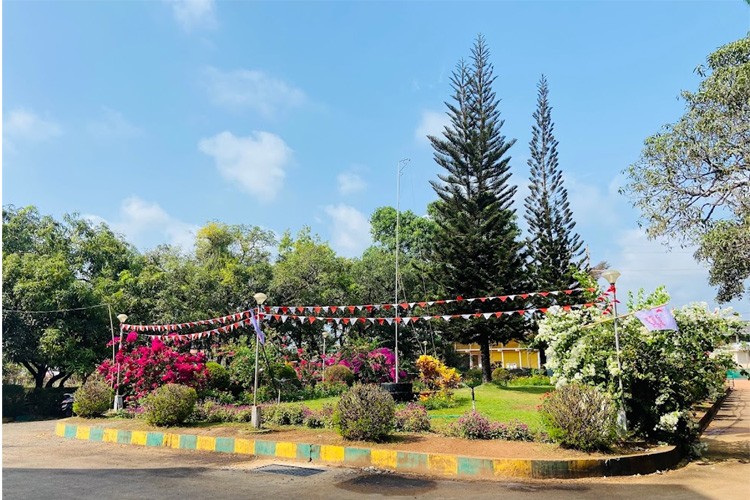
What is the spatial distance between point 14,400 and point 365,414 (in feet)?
56.9

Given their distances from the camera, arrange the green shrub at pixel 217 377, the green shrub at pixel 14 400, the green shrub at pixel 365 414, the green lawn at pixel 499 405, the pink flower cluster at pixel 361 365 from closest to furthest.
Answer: the green shrub at pixel 365 414
the green lawn at pixel 499 405
the green shrub at pixel 217 377
the pink flower cluster at pixel 361 365
the green shrub at pixel 14 400

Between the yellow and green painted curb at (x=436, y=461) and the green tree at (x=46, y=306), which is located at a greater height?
the green tree at (x=46, y=306)

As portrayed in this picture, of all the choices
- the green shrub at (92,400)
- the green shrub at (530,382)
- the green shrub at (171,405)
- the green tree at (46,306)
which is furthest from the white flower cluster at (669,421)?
the green tree at (46,306)

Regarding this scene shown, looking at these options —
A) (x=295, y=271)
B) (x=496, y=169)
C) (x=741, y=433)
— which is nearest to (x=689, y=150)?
(x=741, y=433)

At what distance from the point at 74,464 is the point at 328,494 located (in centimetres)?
383

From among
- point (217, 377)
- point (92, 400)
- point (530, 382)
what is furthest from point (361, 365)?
point (92, 400)

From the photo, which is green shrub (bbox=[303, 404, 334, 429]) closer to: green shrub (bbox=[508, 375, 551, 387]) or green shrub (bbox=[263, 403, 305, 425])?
green shrub (bbox=[263, 403, 305, 425])

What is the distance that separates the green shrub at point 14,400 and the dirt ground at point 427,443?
12.9 meters

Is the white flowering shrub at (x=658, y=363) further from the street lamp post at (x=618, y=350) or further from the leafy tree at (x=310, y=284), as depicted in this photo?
the leafy tree at (x=310, y=284)

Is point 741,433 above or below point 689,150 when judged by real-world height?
below

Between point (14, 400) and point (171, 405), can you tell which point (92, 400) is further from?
point (14, 400)

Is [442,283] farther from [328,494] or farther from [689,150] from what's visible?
[328,494]

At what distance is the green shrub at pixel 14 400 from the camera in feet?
61.3

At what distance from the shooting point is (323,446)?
7.16 metres
